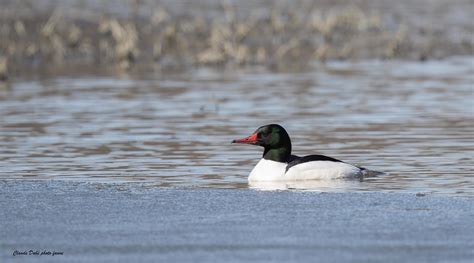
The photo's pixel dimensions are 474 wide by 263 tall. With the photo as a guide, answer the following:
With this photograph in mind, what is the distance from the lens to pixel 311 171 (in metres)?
12.7

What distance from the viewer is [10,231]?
9648 millimetres

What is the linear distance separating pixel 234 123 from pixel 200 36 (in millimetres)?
9999

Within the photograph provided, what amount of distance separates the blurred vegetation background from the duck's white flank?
1161 centimetres

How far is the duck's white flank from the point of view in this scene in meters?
12.7

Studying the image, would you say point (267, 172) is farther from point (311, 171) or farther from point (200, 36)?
point (200, 36)

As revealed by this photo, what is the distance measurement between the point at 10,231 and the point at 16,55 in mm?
16037

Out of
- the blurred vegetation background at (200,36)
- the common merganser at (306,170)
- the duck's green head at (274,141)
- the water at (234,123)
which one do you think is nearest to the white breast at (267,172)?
the common merganser at (306,170)

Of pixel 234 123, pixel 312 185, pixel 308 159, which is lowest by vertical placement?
pixel 234 123

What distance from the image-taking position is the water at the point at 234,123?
13352 mm

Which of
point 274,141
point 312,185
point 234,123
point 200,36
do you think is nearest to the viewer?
point 312,185

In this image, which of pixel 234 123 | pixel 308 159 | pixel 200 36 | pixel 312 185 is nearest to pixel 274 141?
pixel 308 159

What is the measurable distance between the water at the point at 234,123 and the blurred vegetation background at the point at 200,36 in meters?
1.16

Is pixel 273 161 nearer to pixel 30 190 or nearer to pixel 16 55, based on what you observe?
pixel 30 190

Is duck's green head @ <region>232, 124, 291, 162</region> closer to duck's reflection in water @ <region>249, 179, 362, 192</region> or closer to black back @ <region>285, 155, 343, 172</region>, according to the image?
black back @ <region>285, 155, 343, 172</region>
